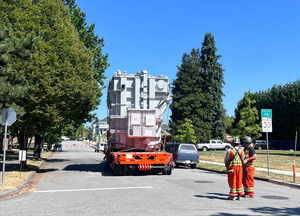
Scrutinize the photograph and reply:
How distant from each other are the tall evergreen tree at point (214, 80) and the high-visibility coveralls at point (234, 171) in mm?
46814

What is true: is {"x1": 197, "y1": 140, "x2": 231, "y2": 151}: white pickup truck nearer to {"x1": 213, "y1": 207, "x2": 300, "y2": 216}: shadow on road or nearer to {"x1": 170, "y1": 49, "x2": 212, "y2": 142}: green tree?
{"x1": 170, "y1": 49, "x2": 212, "y2": 142}: green tree

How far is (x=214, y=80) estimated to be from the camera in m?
57.0

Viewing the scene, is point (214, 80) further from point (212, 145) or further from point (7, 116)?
point (7, 116)

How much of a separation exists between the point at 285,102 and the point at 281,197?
49307 mm

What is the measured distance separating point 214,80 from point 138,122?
1696 inches

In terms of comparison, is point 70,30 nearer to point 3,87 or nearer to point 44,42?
point 44,42

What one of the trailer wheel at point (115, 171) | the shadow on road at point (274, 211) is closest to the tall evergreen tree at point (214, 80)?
the trailer wheel at point (115, 171)

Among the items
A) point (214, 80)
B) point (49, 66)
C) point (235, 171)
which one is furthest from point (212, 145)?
point (235, 171)

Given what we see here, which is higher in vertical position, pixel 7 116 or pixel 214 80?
pixel 214 80

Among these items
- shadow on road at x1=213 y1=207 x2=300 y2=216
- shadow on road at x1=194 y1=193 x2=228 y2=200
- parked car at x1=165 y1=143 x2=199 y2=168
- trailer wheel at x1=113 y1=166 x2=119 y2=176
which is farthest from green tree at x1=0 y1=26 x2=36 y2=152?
parked car at x1=165 y1=143 x2=199 y2=168

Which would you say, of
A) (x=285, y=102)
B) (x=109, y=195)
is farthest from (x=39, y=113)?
(x=285, y=102)

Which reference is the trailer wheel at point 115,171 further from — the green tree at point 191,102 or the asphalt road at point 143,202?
the green tree at point 191,102

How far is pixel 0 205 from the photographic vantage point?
865 centimetres

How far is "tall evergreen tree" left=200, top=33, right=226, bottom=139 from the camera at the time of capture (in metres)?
56.2
